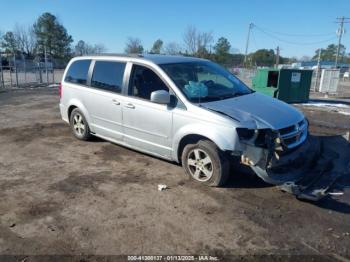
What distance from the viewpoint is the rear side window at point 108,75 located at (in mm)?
5535

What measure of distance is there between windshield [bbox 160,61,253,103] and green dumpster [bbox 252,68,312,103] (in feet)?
25.7

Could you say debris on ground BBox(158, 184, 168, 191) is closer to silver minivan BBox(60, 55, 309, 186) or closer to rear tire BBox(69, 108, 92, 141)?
silver minivan BBox(60, 55, 309, 186)

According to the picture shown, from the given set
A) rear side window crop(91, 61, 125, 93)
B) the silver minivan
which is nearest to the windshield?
the silver minivan

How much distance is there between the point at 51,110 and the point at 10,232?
8.14 meters

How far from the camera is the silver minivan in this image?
4062mm

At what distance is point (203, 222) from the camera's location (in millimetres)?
3607

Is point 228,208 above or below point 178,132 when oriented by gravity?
below

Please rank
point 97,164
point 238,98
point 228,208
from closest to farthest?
point 228,208 → point 238,98 → point 97,164

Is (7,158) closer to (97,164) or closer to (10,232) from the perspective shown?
(97,164)

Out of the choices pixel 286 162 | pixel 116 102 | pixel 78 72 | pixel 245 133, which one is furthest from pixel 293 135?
pixel 78 72

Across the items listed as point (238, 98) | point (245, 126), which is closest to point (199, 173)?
point (245, 126)

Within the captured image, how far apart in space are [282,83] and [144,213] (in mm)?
10735

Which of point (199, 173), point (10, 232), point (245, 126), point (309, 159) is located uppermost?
point (245, 126)

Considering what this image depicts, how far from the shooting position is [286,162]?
167 inches
